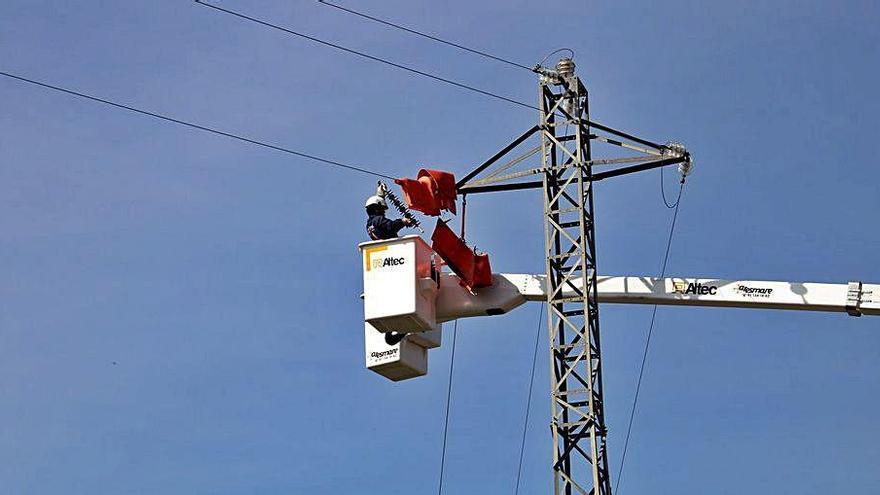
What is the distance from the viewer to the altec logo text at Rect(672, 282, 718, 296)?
152ft

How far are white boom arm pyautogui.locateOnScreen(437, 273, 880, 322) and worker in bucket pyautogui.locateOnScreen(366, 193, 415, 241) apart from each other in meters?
1.81

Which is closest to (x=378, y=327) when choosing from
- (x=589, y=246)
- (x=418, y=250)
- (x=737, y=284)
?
(x=418, y=250)

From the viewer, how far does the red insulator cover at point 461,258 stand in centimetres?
4522

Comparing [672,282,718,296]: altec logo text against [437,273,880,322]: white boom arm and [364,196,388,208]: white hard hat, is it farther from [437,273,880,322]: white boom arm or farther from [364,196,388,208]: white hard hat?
[364,196,388,208]: white hard hat

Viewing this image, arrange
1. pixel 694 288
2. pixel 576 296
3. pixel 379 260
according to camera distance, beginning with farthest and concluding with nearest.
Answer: pixel 694 288 < pixel 576 296 < pixel 379 260

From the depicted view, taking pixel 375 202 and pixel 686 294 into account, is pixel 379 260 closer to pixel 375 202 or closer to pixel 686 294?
pixel 375 202

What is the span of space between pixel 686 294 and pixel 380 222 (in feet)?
22.2

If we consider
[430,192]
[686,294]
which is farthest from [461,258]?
[686,294]

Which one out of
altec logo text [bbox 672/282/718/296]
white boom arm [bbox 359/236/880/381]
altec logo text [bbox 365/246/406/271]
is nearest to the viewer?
altec logo text [bbox 365/246/406/271]

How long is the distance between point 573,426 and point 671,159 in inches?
243

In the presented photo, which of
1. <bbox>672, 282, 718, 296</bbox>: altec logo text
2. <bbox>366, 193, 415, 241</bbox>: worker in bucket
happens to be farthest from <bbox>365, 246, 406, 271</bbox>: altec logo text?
<bbox>672, 282, 718, 296</bbox>: altec logo text

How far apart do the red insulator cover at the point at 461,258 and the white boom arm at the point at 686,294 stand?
0.98 feet

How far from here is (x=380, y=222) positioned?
4472 centimetres

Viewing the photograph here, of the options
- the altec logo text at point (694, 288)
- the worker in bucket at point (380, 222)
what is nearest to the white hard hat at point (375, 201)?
the worker in bucket at point (380, 222)
